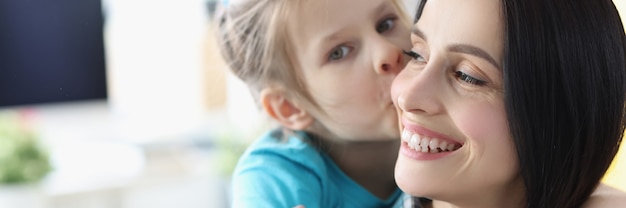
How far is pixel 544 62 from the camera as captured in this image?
0.64 m

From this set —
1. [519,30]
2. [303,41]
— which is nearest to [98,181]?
[303,41]

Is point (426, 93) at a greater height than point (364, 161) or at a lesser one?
greater

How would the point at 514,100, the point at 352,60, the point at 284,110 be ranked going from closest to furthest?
the point at 514,100 → the point at 352,60 → the point at 284,110

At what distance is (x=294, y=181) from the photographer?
94 centimetres

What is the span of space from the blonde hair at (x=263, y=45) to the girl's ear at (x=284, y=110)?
1cm

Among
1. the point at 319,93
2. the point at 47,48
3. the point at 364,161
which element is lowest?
the point at 47,48

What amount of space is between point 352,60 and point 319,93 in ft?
0.23

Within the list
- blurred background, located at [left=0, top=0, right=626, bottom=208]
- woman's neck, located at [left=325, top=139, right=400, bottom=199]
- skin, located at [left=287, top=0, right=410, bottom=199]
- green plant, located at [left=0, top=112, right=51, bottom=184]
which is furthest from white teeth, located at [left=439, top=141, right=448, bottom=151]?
green plant, located at [left=0, top=112, right=51, bottom=184]

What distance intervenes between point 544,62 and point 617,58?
9cm

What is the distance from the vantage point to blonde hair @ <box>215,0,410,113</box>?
929 millimetres

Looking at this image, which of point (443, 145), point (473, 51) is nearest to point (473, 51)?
point (473, 51)

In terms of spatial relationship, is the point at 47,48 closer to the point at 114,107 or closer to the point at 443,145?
the point at 114,107

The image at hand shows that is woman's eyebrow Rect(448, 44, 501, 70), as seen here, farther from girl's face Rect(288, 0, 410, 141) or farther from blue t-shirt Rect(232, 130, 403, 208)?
blue t-shirt Rect(232, 130, 403, 208)

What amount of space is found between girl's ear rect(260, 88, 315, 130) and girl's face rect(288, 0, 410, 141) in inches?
2.4
